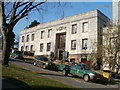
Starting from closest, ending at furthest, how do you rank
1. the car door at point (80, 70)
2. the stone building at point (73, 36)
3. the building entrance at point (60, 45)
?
1. the car door at point (80, 70)
2. the stone building at point (73, 36)
3. the building entrance at point (60, 45)

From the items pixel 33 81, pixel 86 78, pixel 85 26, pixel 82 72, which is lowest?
pixel 86 78

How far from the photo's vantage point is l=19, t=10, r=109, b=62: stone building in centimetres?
2788

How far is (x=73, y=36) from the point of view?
102 ft

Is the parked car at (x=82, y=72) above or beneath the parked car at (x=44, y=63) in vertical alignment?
beneath

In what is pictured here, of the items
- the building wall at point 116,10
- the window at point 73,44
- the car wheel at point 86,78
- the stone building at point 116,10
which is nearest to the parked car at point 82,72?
the car wheel at point 86,78

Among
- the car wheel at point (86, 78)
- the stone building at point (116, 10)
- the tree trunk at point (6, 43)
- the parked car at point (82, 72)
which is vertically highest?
the stone building at point (116, 10)

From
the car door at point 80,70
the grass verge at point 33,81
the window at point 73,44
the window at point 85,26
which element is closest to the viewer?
the grass verge at point 33,81

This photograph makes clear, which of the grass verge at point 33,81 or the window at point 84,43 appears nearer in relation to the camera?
the grass verge at point 33,81

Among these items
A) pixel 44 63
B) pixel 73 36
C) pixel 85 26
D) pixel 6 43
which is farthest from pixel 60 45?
pixel 6 43

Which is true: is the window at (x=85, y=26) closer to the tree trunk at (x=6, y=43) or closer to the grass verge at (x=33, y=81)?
the tree trunk at (x=6, y=43)

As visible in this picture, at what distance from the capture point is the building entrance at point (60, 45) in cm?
3400

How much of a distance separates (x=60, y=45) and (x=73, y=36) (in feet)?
17.8

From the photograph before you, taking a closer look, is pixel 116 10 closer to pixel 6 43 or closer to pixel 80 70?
pixel 80 70

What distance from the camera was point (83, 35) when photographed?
29344mm
